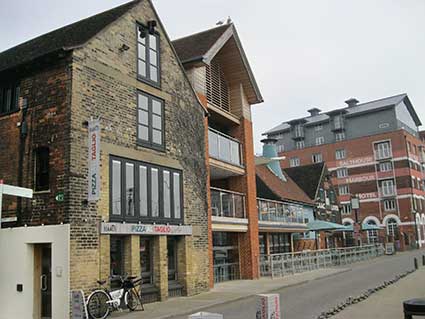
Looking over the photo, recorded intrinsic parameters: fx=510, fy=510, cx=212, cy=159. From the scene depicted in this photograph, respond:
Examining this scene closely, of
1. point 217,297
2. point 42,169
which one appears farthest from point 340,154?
point 42,169

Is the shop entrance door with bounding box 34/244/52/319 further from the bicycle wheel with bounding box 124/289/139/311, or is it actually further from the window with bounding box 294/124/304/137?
the window with bounding box 294/124/304/137

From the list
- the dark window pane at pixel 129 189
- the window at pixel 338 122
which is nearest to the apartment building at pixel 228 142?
the dark window pane at pixel 129 189

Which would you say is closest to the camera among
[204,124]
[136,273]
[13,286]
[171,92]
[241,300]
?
[13,286]

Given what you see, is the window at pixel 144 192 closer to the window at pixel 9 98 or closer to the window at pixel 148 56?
the window at pixel 148 56

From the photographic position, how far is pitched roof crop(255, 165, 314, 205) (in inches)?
1275

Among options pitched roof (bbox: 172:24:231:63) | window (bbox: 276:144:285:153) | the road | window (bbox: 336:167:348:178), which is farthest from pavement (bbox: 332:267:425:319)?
window (bbox: 276:144:285:153)

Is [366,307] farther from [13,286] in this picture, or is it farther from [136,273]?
[13,286]

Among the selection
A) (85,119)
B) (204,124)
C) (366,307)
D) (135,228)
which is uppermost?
(204,124)

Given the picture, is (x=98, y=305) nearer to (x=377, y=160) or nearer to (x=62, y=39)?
(x=62, y=39)

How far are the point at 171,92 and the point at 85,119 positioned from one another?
4.62 m

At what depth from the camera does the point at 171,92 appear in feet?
57.7

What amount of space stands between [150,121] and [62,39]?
3.65 meters

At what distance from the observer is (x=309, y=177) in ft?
139

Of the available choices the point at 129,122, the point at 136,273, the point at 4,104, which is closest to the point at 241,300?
the point at 136,273
